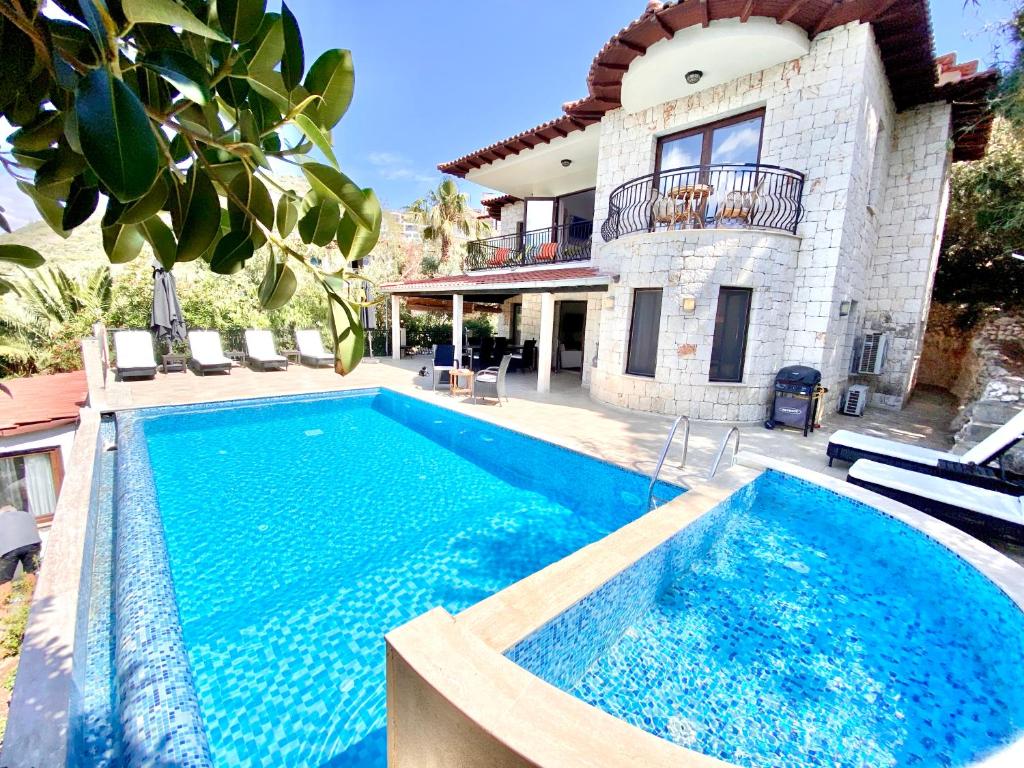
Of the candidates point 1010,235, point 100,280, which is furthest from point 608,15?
point 100,280

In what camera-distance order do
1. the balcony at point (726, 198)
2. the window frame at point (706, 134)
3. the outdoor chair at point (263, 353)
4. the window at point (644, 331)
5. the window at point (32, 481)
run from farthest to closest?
the outdoor chair at point (263, 353)
the window at point (644, 331)
the window frame at point (706, 134)
the balcony at point (726, 198)
the window at point (32, 481)

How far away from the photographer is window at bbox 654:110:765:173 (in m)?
10.8

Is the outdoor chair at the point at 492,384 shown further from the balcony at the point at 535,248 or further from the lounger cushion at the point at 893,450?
the lounger cushion at the point at 893,450

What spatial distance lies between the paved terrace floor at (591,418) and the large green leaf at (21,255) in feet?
23.0

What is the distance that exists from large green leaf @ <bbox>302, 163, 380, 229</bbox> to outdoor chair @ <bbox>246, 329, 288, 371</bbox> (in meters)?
16.4

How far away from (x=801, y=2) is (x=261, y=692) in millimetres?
13185

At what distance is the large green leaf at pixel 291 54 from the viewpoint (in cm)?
73

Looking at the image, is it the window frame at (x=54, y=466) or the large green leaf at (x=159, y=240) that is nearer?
the large green leaf at (x=159, y=240)

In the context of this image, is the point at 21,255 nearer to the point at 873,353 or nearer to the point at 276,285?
the point at 276,285

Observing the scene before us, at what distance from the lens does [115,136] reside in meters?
0.44

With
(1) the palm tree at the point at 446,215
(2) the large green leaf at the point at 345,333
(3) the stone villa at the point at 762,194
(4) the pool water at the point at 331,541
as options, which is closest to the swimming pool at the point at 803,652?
(4) the pool water at the point at 331,541

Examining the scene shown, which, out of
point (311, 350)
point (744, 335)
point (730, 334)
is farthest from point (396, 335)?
point (744, 335)

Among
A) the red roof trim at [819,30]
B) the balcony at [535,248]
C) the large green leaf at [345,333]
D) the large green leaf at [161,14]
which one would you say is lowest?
the large green leaf at [345,333]

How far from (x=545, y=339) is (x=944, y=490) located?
8.99m
